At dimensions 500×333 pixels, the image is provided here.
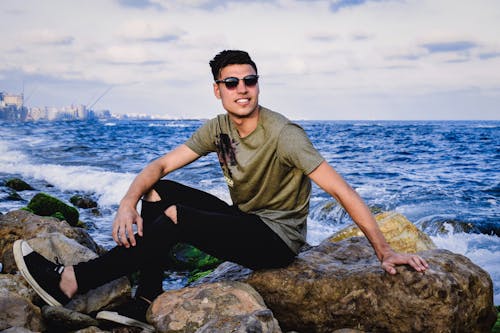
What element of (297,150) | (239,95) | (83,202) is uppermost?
(239,95)

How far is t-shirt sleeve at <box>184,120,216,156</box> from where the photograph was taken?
462 centimetres

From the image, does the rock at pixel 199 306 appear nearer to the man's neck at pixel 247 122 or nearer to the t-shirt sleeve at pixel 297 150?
the t-shirt sleeve at pixel 297 150

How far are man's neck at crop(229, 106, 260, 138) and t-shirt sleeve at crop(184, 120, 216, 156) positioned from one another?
1.36 ft

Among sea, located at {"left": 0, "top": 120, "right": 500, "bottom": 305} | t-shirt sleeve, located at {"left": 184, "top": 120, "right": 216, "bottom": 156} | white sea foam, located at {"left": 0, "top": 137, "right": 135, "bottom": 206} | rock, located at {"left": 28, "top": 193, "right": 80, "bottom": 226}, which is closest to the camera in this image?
t-shirt sleeve, located at {"left": 184, "top": 120, "right": 216, "bottom": 156}

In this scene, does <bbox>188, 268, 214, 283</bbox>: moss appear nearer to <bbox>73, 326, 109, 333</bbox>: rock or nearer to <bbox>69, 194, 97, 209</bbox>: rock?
<bbox>73, 326, 109, 333</bbox>: rock

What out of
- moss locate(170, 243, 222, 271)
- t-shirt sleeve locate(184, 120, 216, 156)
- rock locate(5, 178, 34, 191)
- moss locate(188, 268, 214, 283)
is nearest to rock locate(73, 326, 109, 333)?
t-shirt sleeve locate(184, 120, 216, 156)

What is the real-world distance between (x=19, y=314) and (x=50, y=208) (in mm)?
6210

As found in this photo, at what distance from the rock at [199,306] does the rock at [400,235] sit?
2.76 metres

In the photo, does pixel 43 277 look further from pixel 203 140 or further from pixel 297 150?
pixel 297 150

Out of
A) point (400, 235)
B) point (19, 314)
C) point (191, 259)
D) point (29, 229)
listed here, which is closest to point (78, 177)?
point (191, 259)

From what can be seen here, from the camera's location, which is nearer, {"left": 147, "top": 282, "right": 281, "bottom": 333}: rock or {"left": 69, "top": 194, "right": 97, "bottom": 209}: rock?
{"left": 147, "top": 282, "right": 281, "bottom": 333}: rock

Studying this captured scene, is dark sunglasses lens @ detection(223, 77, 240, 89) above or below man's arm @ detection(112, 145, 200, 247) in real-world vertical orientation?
above

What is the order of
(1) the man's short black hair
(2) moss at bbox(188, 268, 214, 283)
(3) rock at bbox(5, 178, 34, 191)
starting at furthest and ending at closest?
(3) rock at bbox(5, 178, 34, 191) < (2) moss at bbox(188, 268, 214, 283) < (1) the man's short black hair

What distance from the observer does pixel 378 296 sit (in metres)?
4.02
